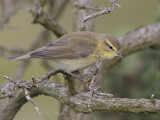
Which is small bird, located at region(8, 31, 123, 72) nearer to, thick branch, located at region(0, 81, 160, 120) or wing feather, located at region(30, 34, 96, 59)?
wing feather, located at region(30, 34, 96, 59)

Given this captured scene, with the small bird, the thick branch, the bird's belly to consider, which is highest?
the small bird

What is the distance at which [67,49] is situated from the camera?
9.87 feet

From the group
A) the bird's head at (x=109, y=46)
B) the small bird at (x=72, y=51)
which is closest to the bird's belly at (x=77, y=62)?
the small bird at (x=72, y=51)

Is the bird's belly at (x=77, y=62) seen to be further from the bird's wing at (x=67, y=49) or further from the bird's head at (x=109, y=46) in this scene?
the bird's head at (x=109, y=46)

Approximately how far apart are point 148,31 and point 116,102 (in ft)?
5.56

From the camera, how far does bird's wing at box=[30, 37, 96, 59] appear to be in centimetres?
292

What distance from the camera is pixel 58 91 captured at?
263 centimetres

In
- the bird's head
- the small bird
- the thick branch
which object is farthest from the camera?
the bird's head

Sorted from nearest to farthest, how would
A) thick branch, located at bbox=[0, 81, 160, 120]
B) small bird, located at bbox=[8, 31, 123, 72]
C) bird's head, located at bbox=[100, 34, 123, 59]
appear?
1. thick branch, located at bbox=[0, 81, 160, 120]
2. small bird, located at bbox=[8, 31, 123, 72]
3. bird's head, located at bbox=[100, 34, 123, 59]

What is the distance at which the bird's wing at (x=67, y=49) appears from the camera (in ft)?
9.59

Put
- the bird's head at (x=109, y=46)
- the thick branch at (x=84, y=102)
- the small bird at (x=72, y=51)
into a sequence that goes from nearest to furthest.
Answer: the thick branch at (x=84, y=102)
the small bird at (x=72, y=51)
the bird's head at (x=109, y=46)

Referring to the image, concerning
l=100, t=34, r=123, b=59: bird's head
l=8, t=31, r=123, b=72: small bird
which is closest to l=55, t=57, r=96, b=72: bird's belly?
l=8, t=31, r=123, b=72: small bird

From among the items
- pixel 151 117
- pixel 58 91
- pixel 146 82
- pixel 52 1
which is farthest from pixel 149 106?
pixel 52 1

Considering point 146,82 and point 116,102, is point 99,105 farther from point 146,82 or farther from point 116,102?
point 146,82
